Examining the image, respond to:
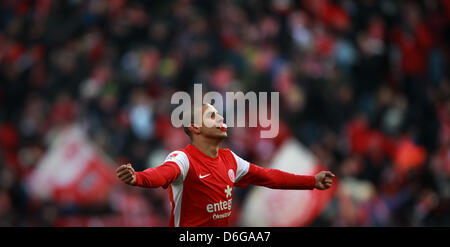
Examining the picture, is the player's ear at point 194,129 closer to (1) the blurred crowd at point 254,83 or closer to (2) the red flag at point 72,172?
(1) the blurred crowd at point 254,83

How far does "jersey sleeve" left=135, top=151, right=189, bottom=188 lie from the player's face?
262 mm

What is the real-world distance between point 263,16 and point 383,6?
2.18m

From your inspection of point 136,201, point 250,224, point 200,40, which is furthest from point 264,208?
point 200,40

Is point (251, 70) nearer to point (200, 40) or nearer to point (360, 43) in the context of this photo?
point (200, 40)

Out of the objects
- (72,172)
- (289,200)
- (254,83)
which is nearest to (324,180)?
(289,200)

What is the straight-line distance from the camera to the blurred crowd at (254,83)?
29.6 ft

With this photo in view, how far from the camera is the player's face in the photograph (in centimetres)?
492

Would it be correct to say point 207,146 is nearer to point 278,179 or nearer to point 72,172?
point 278,179

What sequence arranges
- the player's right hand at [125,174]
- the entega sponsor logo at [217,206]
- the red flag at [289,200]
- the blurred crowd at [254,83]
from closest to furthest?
the player's right hand at [125,174], the entega sponsor logo at [217,206], the red flag at [289,200], the blurred crowd at [254,83]

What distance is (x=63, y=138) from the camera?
9898 mm

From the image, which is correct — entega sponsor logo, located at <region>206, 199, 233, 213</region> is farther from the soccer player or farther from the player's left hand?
the player's left hand

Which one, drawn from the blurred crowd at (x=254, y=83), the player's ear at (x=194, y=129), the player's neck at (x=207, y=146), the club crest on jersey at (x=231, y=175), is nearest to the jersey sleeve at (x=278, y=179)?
the club crest on jersey at (x=231, y=175)

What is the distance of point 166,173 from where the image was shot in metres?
→ 4.48

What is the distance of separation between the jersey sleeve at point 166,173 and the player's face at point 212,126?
0.86 ft
